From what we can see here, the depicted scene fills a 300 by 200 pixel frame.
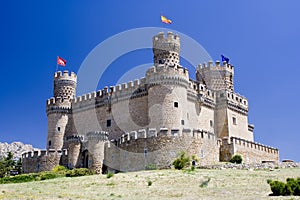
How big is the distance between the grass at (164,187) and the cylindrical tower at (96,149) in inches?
395

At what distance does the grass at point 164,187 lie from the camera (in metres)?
21.9

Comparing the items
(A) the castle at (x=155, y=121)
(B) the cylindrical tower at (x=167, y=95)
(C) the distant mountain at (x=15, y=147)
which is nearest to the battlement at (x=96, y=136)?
(A) the castle at (x=155, y=121)

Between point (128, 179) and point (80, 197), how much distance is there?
291 inches

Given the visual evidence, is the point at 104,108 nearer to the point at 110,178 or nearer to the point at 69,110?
the point at 69,110

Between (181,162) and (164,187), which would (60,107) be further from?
(164,187)

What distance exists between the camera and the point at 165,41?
46.0 meters

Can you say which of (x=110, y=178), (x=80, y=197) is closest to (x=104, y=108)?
(x=110, y=178)

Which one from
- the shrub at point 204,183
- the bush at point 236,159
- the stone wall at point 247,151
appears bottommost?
the shrub at point 204,183

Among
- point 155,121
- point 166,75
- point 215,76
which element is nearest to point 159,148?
point 155,121

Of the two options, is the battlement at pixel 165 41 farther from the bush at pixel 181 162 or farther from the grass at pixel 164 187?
the grass at pixel 164 187

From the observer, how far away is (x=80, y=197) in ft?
70.0

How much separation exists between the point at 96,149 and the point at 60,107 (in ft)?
40.9

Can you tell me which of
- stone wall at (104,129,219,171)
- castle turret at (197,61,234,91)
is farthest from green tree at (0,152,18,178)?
castle turret at (197,61,234,91)

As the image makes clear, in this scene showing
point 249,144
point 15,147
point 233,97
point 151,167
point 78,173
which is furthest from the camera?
point 15,147
